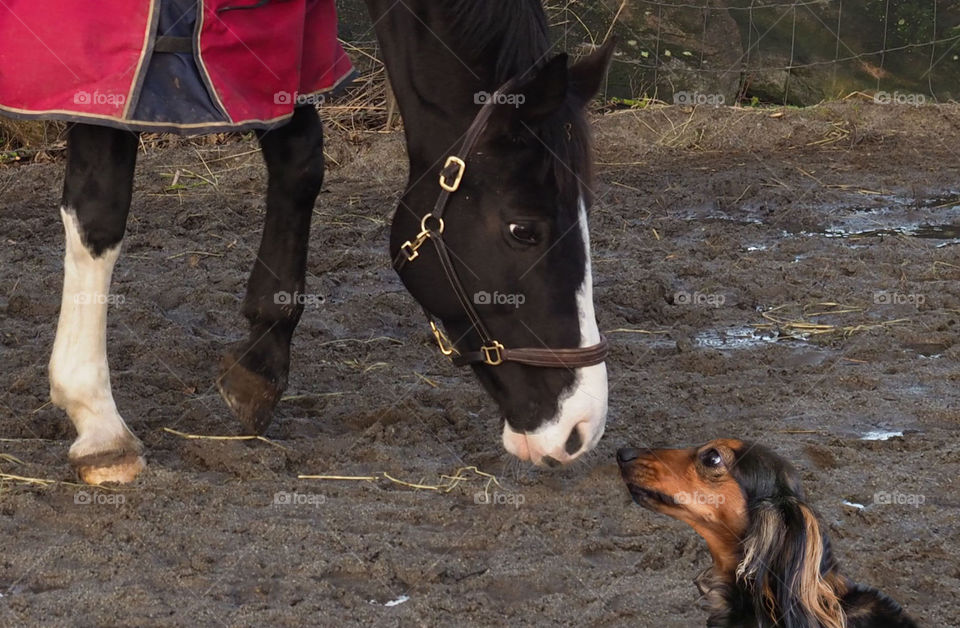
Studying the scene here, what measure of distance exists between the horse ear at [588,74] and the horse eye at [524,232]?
0.34m

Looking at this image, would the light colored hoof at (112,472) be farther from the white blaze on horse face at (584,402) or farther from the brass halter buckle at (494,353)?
the white blaze on horse face at (584,402)

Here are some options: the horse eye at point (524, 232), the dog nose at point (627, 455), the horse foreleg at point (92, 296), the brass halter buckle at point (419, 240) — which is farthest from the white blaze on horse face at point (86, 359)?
the dog nose at point (627, 455)

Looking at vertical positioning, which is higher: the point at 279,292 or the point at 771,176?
the point at 279,292

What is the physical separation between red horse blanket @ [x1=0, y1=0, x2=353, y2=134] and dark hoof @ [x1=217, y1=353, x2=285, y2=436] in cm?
79

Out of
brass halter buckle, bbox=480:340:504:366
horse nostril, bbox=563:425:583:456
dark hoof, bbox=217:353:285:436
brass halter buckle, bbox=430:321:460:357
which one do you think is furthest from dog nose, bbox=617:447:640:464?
dark hoof, bbox=217:353:285:436

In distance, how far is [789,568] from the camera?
7.89ft

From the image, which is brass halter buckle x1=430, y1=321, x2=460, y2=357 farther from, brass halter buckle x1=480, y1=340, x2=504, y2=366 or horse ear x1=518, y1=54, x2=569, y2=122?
horse ear x1=518, y1=54, x2=569, y2=122

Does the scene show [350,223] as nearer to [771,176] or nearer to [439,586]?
[771,176]

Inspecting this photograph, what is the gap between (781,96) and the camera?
29.3ft

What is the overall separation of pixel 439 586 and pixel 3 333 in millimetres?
2295

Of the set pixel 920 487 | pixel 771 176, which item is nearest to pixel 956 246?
pixel 771 176

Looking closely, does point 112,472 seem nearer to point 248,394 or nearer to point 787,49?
point 248,394

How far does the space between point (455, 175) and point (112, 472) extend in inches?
47.6

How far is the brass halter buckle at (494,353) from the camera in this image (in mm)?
2943
